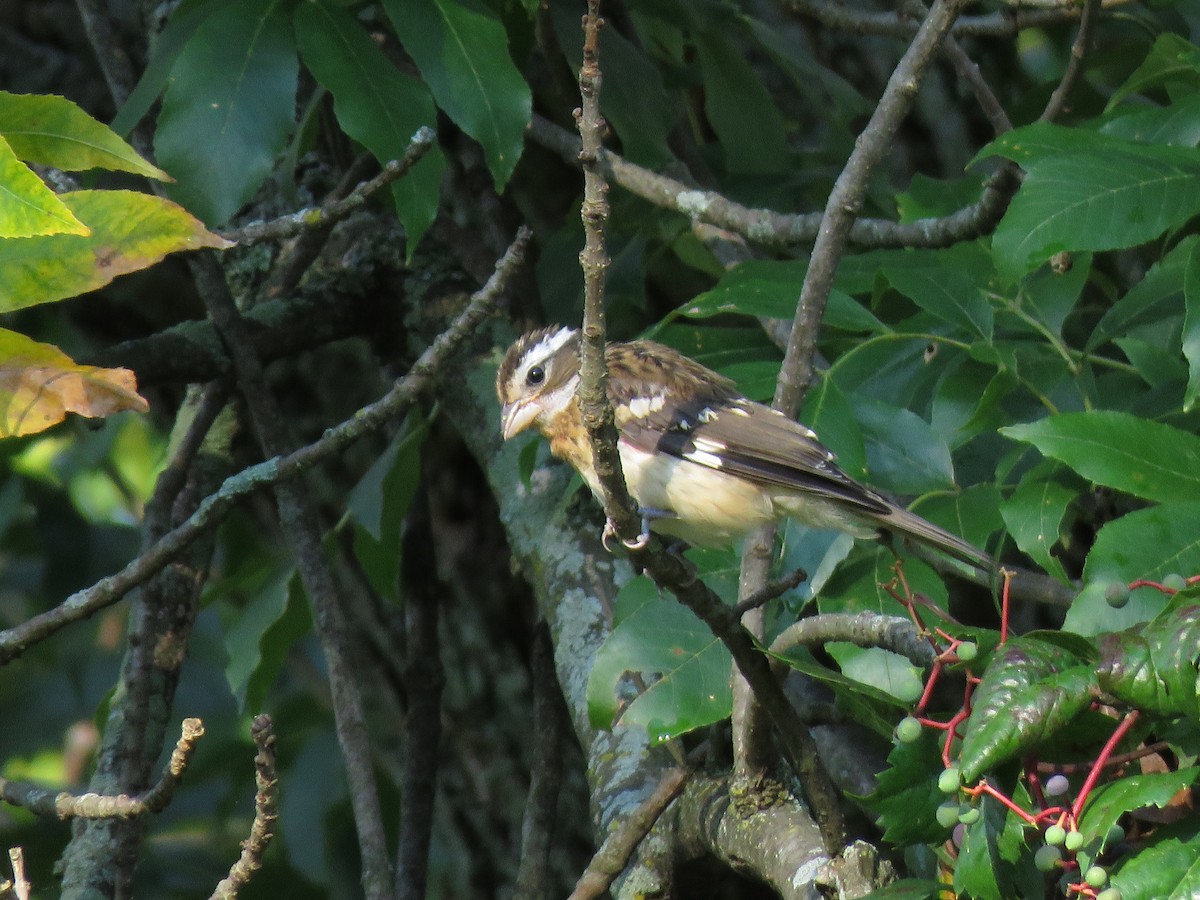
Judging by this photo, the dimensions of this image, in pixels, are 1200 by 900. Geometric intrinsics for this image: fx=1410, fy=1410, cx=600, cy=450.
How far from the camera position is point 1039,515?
2.94 m

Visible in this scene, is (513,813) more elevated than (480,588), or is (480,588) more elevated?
(480,588)

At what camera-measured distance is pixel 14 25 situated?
19.4 feet

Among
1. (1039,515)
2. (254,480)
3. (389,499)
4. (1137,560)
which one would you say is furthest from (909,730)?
(389,499)

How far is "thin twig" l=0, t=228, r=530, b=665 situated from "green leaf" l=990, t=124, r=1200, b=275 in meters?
1.21

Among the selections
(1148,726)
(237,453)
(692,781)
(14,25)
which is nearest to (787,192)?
(692,781)

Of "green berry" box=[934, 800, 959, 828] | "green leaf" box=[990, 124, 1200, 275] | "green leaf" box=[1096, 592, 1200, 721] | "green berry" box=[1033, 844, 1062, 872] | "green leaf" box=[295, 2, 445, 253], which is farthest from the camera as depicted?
"green leaf" box=[295, 2, 445, 253]

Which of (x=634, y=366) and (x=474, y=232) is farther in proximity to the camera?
(x=474, y=232)

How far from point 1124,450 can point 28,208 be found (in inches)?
77.9

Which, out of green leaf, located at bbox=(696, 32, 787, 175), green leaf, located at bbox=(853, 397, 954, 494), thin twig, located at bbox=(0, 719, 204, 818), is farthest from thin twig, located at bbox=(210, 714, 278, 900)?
green leaf, located at bbox=(696, 32, 787, 175)

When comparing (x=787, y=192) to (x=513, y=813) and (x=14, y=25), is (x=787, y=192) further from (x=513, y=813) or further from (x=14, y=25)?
(x=14, y=25)

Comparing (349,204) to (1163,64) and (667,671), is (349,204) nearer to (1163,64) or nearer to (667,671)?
(667,671)

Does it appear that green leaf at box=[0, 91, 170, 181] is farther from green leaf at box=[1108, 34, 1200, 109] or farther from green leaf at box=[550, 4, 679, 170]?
green leaf at box=[1108, 34, 1200, 109]

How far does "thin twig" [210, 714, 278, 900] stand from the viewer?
83.0 inches

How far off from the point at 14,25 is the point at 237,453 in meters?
2.06
